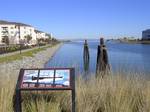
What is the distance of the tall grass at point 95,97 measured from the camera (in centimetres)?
562

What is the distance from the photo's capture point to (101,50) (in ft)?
34.0

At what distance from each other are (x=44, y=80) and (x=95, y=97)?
1075 mm

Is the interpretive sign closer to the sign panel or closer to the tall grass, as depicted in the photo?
the sign panel

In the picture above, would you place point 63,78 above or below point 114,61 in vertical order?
above

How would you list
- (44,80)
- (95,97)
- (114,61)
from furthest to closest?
(114,61) → (95,97) → (44,80)

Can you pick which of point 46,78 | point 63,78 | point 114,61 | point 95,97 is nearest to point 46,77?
point 46,78

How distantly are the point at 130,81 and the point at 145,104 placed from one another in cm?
86

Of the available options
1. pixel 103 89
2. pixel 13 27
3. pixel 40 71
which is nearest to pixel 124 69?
pixel 103 89

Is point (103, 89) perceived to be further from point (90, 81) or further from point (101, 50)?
point (101, 50)

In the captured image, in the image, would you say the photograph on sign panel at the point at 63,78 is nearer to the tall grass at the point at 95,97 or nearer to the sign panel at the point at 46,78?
the sign panel at the point at 46,78

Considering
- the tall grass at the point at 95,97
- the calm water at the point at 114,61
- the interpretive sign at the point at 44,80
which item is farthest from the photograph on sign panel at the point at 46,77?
the calm water at the point at 114,61

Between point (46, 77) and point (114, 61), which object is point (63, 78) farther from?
point (114, 61)

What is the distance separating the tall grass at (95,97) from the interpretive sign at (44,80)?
0.97ft

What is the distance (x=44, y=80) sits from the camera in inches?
212
